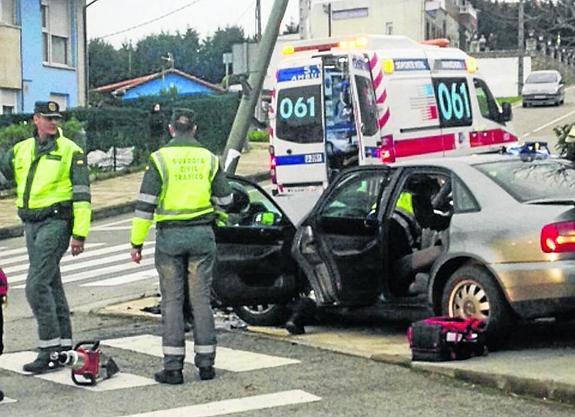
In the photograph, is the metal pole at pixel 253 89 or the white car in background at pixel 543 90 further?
the white car in background at pixel 543 90

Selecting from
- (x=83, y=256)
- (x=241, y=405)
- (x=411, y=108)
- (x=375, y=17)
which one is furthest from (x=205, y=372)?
(x=375, y=17)

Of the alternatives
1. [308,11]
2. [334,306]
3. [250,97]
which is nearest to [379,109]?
[250,97]

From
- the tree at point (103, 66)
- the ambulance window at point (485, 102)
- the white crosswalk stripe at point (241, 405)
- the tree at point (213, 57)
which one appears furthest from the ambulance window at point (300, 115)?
the tree at point (213, 57)

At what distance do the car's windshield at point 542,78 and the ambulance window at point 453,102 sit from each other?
1167 inches

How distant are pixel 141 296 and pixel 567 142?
524 cm

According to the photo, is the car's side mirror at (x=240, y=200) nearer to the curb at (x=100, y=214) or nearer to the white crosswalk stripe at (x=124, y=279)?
the white crosswalk stripe at (x=124, y=279)

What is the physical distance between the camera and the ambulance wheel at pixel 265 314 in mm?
10570

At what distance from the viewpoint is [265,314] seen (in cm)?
1069

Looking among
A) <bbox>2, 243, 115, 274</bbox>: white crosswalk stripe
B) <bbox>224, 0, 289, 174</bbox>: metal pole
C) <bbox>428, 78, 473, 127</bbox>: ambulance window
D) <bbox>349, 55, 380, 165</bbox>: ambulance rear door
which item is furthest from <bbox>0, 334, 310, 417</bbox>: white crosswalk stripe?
<bbox>428, 78, 473, 127</bbox>: ambulance window

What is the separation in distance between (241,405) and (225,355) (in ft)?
5.90

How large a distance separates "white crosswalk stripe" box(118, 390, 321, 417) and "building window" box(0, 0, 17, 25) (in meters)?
26.5

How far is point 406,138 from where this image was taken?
19.2m

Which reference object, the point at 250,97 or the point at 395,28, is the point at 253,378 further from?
the point at 395,28

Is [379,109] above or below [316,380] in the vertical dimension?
above
